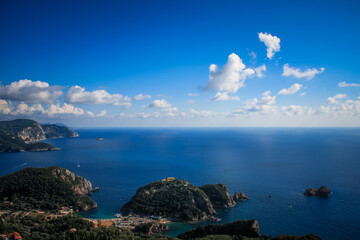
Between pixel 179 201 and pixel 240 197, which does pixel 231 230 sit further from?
pixel 240 197

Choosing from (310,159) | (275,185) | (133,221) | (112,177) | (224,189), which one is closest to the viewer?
(133,221)

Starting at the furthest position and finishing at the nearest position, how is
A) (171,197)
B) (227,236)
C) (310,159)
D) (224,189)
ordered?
(310,159), (224,189), (171,197), (227,236)

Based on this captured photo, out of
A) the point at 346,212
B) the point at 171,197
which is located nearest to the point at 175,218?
the point at 171,197

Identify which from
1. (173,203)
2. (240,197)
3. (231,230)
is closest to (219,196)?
(240,197)

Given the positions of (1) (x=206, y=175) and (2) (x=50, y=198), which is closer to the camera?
(2) (x=50, y=198)

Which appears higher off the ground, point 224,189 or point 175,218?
point 224,189

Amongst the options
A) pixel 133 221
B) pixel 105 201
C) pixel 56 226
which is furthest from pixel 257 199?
pixel 56 226

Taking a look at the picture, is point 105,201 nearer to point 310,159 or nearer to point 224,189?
point 224,189
